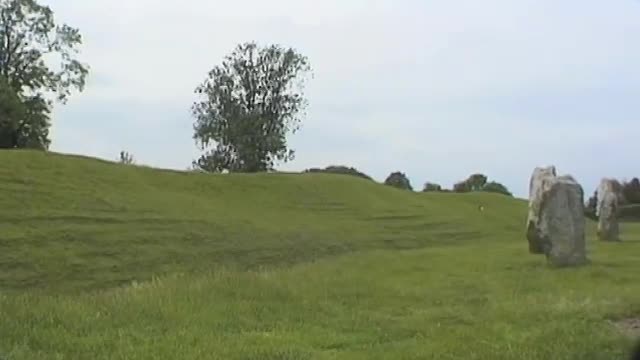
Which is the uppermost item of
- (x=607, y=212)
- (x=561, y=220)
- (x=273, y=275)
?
(x=607, y=212)

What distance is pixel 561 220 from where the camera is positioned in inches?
973

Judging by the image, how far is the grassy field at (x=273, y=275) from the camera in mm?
11578

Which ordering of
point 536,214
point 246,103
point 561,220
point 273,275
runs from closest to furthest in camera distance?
point 273,275 < point 561,220 < point 536,214 < point 246,103

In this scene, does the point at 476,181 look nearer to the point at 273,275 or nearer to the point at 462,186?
the point at 462,186

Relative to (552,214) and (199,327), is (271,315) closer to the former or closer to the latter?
(199,327)

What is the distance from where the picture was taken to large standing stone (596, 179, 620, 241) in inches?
1369

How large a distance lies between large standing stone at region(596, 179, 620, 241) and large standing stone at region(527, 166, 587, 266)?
9243mm

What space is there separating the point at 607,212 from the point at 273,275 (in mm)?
18263

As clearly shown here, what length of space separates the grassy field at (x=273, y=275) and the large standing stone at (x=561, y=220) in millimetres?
620

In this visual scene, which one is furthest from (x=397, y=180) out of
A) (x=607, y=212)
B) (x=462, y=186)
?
(x=607, y=212)

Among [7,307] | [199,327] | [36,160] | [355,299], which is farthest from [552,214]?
[36,160]

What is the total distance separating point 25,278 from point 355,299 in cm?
1020

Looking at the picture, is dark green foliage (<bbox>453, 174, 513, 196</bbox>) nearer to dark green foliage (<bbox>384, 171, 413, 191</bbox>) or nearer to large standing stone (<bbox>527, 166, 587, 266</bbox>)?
dark green foliage (<bbox>384, 171, 413, 191</bbox>)

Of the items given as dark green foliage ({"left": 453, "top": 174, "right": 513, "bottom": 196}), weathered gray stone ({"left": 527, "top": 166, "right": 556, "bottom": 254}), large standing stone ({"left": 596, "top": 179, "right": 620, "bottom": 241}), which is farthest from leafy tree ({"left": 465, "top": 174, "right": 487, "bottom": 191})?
weathered gray stone ({"left": 527, "top": 166, "right": 556, "bottom": 254})
